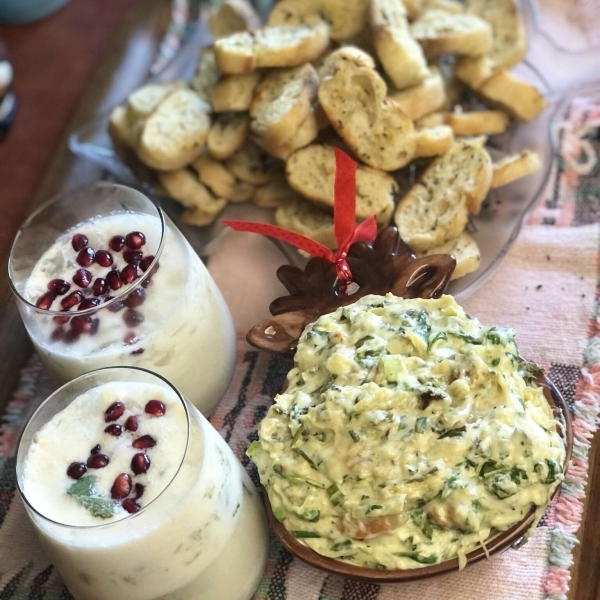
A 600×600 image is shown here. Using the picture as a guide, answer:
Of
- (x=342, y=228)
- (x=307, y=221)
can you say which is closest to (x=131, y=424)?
(x=342, y=228)

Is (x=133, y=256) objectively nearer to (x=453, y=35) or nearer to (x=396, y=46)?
(x=396, y=46)

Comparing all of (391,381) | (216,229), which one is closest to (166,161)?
(216,229)

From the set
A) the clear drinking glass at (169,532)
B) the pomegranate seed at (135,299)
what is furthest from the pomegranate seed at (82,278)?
the clear drinking glass at (169,532)

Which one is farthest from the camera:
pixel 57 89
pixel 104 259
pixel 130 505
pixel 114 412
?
pixel 57 89

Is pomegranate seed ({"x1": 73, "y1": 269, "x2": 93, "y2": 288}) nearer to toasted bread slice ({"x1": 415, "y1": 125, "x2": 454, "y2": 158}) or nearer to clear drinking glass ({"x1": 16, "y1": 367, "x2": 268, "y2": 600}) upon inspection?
clear drinking glass ({"x1": 16, "y1": 367, "x2": 268, "y2": 600})

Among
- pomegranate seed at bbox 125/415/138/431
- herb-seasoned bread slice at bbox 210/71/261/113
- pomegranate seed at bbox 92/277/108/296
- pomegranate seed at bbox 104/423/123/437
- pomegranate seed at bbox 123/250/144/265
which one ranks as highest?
herb-seasoned bread slice at bbox 210/71/261/113

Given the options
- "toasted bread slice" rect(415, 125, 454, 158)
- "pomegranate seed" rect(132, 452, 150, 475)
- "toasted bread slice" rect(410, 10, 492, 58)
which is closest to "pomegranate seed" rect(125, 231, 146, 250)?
"pomegranate seed" rect(132, 452, 150, 475)
